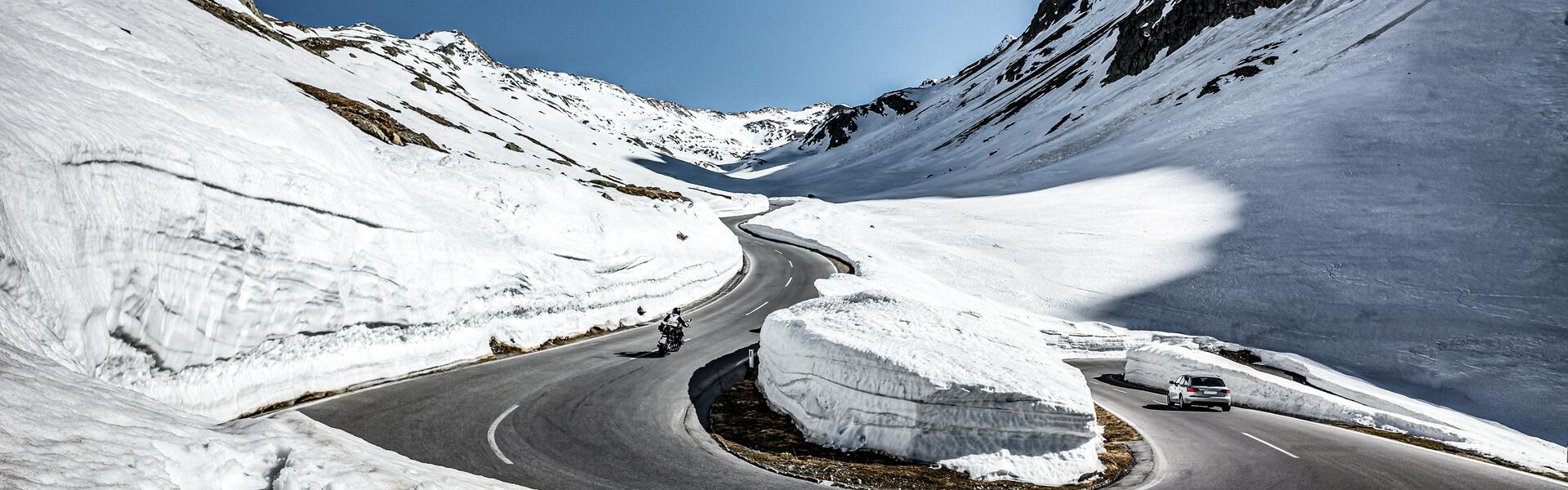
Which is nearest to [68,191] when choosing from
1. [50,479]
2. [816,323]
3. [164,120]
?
[164,120]

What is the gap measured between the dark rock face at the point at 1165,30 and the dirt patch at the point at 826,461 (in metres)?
91.3

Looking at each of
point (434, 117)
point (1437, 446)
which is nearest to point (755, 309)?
point (1437, 446)

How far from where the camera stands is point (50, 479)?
10.8ft

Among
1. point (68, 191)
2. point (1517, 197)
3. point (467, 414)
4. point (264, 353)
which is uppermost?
point (1517, 197)

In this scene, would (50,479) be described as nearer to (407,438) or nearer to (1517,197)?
(407,438)

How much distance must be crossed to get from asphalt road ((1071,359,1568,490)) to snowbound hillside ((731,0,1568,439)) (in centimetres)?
1332

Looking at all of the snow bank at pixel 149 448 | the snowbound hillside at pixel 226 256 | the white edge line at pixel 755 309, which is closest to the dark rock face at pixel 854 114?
the white edge line at pixel 755 309

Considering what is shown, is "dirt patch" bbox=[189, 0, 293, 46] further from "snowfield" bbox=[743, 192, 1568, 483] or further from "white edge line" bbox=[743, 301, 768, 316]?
"white edge line" bbox=[743, 301, 768, 316]

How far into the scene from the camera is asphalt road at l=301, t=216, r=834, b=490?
329 inches

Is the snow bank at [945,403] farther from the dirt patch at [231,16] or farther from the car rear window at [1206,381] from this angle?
the dirt patch at [231,16]

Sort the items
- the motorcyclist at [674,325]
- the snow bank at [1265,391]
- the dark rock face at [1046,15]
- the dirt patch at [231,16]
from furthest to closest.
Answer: the dark rock face at [1046,15]
the dirt patch at [231,16]
the motorcyclist at [674,325]
the snow bank at [1265,391]

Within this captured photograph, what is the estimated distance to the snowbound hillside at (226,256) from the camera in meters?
4.98

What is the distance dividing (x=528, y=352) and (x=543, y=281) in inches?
100

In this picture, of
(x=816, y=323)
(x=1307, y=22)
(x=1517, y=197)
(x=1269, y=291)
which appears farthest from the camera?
(x=1307, y=22)
